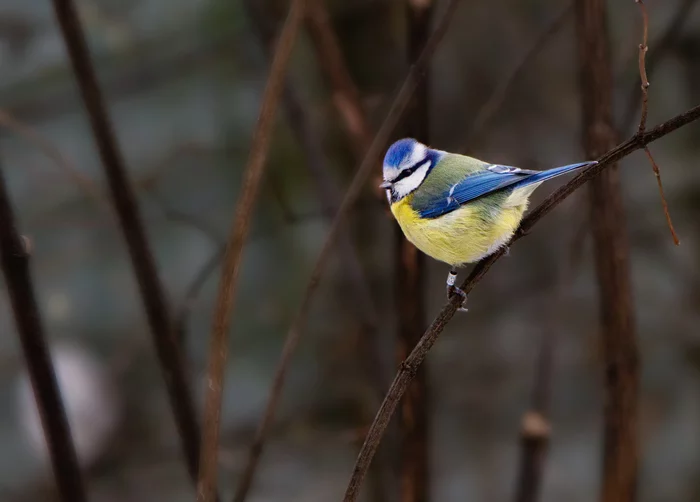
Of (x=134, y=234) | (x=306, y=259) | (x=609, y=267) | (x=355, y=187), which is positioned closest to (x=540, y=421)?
(x=609, y=267)

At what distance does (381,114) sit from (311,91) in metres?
0.19

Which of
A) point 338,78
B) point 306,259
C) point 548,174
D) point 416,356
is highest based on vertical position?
point 338,78

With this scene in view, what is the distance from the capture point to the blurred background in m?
1.38

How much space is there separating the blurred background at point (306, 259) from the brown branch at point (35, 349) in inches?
29.5

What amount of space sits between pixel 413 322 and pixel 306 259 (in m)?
0.75

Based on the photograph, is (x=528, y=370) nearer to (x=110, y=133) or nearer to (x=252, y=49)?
(x=252, y=49)

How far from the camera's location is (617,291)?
0.78m

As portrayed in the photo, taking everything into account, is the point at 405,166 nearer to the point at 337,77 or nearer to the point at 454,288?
the point at 454,288

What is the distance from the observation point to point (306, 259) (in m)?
1.51

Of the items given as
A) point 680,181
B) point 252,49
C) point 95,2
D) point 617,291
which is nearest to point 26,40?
point 95,2

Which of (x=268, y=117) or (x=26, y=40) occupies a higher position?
(x=26, y=40)

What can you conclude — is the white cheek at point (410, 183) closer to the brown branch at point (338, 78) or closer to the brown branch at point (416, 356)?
the brown branch at point (338, 78)

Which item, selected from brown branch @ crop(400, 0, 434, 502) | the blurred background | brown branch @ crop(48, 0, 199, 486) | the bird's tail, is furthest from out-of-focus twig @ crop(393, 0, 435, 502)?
the blurred background

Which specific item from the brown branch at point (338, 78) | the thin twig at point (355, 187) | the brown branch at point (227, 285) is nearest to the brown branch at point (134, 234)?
the thin twig at point (355, 187)
